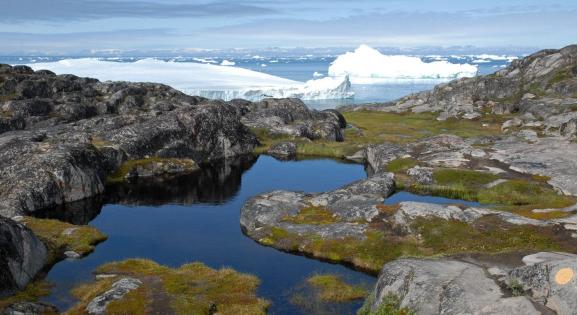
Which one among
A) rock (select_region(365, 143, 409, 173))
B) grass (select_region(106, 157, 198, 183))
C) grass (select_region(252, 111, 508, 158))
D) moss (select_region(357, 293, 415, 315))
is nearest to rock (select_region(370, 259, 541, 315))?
moss (select_region(357, 293, 415, 315))

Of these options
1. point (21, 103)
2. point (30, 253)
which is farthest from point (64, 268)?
point (21, 103)

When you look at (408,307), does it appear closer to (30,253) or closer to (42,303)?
(42,303)

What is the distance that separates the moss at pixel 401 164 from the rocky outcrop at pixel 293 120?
38525 mm

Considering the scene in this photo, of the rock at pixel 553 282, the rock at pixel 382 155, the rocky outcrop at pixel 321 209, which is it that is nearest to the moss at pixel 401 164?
the rock at pixel 382 155

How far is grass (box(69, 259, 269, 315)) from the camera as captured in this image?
130 feet

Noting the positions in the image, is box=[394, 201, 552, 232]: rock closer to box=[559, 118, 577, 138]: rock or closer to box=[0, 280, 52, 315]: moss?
box=[0, 280, 52, 315]: moss

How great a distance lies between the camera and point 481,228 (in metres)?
52.7

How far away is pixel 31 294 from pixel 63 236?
577 inches

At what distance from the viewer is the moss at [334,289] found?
141 feet

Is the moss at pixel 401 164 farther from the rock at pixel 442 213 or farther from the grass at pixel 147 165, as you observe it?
the grass at pixel 147 165

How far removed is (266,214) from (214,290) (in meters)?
18.8

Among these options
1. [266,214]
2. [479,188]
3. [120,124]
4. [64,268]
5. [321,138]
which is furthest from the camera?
[321,138]

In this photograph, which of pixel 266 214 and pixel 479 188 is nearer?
pixel 266 214

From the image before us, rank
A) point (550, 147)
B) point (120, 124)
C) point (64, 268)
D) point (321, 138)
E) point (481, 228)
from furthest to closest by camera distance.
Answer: point (321, 138), point (120, 124), point (550, 147), point (481, 228), point (64, 268)
